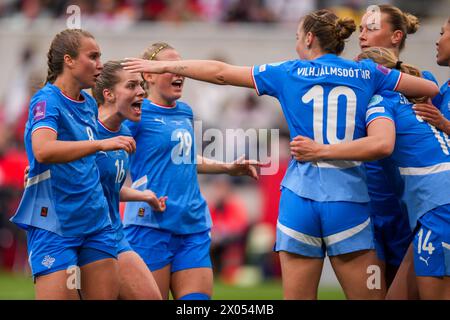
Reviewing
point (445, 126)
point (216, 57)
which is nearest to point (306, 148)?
point (445, 126)

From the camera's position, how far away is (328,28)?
592cm

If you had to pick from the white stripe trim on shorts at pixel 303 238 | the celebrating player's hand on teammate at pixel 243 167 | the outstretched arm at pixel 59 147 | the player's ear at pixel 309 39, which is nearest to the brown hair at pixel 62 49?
the outstretched arm at pixel 59 147

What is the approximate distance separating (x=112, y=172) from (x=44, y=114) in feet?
3.31

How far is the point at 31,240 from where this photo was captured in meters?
6.06

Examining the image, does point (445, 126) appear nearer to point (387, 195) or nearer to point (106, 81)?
point (387, 195)

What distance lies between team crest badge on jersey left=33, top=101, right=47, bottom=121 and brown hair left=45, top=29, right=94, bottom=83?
1.29 feet

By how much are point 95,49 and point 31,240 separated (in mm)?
1388

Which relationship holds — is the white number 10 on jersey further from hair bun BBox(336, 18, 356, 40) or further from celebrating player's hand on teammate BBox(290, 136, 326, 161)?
hair bun BBox(336, 18, 356, 40)

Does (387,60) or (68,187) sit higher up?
(387,60)

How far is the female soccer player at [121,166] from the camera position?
657cm

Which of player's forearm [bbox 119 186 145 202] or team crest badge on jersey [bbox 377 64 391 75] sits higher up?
team crest badge on jersey [bbox 377 64 391 75]

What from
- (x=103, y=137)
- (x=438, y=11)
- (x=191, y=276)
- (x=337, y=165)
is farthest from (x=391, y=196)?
(x=438, y=11)

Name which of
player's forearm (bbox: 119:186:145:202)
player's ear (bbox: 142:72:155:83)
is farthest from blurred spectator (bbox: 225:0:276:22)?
player's forearm (bbox: 119:186:145:202)

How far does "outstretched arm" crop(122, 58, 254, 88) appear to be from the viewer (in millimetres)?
5992
